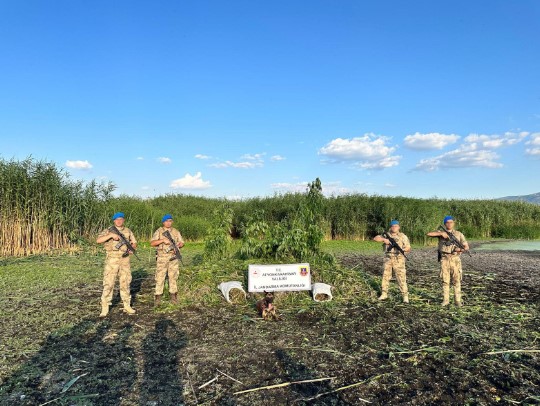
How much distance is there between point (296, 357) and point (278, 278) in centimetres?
259

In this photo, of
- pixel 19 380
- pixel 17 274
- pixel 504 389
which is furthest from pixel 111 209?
pixel 504 389

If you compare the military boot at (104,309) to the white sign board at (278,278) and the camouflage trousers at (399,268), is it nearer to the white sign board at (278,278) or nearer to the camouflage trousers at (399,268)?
the white sign board at (278,278)

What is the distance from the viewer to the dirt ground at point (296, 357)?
15.5 feet

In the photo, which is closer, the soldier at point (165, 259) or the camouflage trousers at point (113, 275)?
the camouflage trousers at point (113, 275)

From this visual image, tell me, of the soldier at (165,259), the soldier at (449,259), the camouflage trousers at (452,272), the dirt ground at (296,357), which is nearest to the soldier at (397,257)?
the dirt ground at (296,357)

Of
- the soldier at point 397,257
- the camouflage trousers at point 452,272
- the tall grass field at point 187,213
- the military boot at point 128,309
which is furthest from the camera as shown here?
the tall grass field at point 187,213

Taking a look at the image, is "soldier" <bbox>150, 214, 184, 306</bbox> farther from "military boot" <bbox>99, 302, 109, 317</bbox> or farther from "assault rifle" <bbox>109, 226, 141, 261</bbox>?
"military boot" <bbox>99, 302, 109, 317</bbox>

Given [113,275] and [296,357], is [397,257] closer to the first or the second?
[296,357]

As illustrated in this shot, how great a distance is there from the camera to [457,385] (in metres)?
4.96

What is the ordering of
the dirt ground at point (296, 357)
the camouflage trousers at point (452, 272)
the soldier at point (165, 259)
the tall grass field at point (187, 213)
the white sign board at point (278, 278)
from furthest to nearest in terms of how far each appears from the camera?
the tall grass field at point (187, 213)
the camouflage trousers at point (452, 272)
the soldier at point (165, 259)
the white sign board at point (278, 278)
the dirt ground at point (296, 357)

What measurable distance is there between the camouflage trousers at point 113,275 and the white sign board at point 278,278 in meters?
2.61

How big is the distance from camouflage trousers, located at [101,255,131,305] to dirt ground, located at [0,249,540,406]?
462mm

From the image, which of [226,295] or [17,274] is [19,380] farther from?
[17,274]

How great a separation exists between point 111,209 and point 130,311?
12.8 meters
